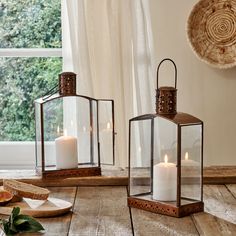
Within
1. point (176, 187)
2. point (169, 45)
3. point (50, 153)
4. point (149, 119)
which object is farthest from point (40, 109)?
point (169, 45)

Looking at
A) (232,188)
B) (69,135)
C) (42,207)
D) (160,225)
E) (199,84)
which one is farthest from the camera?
(199,84)

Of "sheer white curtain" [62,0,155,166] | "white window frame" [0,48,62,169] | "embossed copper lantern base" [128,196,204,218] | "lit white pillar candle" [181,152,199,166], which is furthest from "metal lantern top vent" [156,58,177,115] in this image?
"white window frame" [0,48,62,169]

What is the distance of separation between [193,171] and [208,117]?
1309 mm

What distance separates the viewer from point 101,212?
1506mm

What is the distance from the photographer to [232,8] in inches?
106

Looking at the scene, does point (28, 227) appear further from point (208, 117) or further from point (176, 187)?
point (208, 117)

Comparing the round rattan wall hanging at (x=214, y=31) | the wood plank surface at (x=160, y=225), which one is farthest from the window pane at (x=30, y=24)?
the wood plank surface at (x=160, y=225)

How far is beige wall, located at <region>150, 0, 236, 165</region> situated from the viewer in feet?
9.05

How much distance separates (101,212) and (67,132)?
493 mm

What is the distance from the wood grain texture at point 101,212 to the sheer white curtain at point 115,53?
0.92 m

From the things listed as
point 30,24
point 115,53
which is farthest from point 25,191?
point 30,24

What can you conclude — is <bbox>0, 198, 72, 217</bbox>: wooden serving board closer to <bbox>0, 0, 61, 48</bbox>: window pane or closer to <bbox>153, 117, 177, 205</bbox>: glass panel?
<bbox>153, 117, 177, 205</bbox>: glass panel

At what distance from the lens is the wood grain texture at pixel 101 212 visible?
1.35 meters

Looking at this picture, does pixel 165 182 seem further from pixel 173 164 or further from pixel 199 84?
pixel 199 84
